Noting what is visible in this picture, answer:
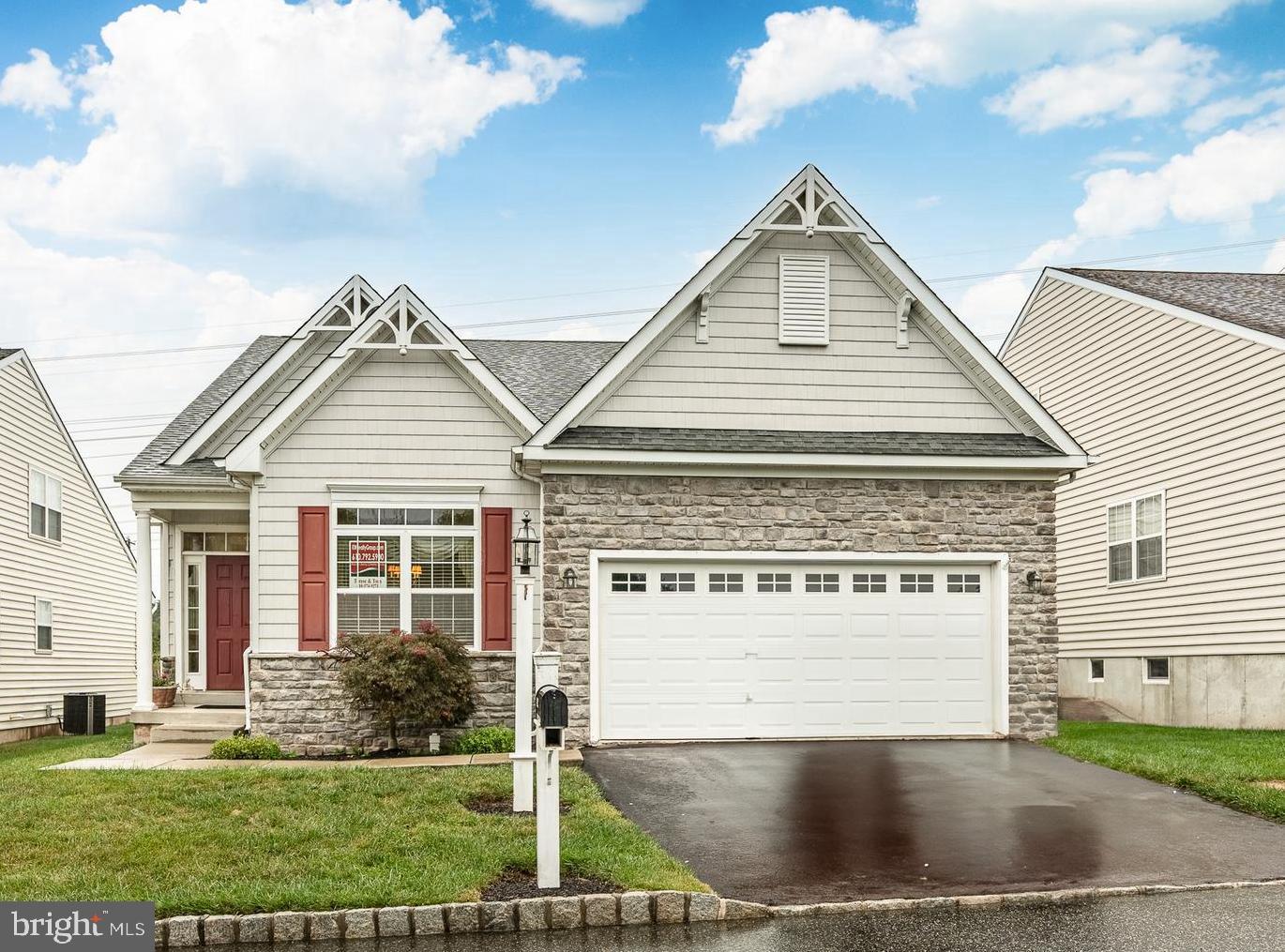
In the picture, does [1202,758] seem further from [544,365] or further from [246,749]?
[544,365]

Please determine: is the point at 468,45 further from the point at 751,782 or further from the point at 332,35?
the point at 751,782

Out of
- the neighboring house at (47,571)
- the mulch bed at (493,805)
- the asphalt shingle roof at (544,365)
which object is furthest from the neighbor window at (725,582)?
the neighboring house at (47,571)

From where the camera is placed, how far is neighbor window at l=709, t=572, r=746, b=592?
15750mm

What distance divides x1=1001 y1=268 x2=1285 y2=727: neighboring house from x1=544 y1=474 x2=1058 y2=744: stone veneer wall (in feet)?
12.7

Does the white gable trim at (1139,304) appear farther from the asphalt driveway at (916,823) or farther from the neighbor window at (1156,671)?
the asphalt driveway at (916,823)

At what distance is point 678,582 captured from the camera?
1573 cm

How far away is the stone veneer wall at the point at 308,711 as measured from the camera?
15.9m

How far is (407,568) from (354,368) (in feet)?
8.94

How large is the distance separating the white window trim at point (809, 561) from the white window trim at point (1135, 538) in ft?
18.0

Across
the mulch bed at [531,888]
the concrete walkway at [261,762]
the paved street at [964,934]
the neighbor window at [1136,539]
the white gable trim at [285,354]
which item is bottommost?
the concrete walkway at [261,762]

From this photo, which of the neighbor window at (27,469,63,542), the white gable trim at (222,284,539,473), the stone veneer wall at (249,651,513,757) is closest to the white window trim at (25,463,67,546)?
the neighbor window at (27,469,63,542)

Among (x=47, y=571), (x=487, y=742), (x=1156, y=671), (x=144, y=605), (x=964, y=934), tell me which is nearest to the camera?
(x=964, y=934)

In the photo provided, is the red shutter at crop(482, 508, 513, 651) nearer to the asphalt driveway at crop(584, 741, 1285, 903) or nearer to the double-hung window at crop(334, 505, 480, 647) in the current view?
the double-hung window at crop(334, 505, 480, 647)

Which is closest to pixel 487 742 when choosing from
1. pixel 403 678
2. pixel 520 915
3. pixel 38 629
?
pixel 403 678
